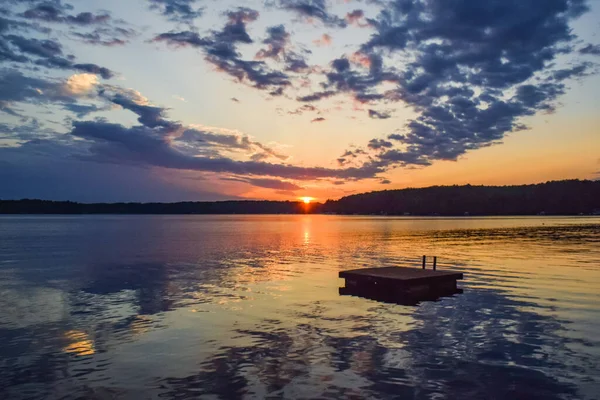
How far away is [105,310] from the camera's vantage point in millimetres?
25375

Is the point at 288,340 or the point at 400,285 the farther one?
the point at 400,285

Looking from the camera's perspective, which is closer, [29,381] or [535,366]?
[29,381]

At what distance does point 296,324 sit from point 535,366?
10.1 meters

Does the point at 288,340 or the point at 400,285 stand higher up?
the point at 400,285

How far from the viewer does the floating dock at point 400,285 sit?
1169 inches

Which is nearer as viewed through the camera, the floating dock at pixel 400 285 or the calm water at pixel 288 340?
the calm water at pixel 288 340

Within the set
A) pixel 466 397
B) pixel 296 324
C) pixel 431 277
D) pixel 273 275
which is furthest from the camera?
pixel 273 275

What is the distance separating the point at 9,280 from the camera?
3788cm

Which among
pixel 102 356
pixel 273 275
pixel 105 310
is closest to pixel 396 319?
pixel 102 356

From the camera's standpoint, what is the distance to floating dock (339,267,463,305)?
97.4 ft

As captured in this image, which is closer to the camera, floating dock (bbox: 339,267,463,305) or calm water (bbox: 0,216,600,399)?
calm water (bbox: 0,216,600,399)

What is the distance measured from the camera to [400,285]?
1163 inches

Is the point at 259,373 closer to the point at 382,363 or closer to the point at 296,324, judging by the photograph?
the point at 382,363

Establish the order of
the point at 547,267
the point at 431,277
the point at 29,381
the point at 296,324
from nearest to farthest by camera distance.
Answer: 1. the point at 29,381
2. the point at 296,324
3. the point at 431,277
4. the point at 547,267
